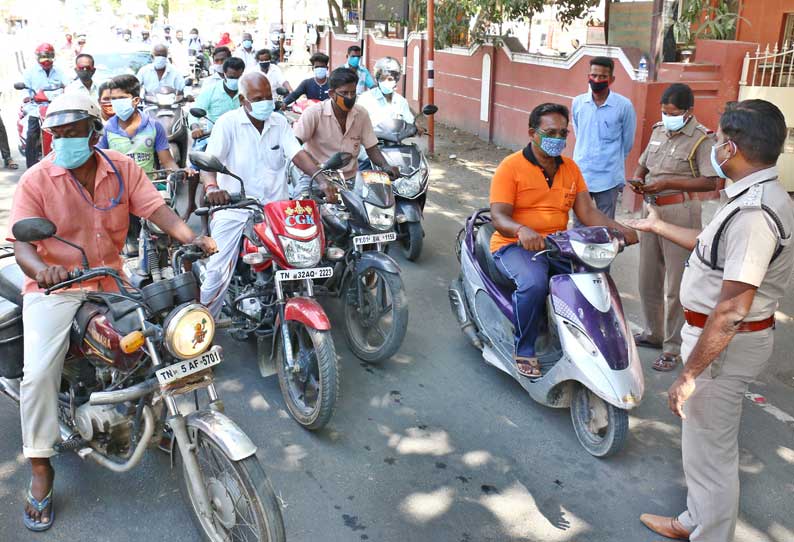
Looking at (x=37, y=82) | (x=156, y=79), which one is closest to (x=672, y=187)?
(x=156, y=79)

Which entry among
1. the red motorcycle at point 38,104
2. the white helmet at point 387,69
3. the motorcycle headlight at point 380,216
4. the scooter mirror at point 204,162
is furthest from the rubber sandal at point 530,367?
the red motorcycle at point 38,104

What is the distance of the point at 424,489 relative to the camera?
12.3 ft

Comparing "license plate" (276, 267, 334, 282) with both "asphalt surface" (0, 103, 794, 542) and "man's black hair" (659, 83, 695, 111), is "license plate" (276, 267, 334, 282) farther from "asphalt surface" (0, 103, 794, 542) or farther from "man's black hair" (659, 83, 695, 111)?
"man's black hair" (659, 83, 695, 111)

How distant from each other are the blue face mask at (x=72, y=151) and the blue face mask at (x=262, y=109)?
1819 mm

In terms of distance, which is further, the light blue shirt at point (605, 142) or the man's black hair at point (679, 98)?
the light blue shirt at point (605, 142)

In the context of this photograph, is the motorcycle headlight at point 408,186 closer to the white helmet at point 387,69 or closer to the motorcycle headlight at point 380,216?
the motorcycle headlight at point 380,216

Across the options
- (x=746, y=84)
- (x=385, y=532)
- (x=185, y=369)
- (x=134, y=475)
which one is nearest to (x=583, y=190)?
(x=385, y=532)

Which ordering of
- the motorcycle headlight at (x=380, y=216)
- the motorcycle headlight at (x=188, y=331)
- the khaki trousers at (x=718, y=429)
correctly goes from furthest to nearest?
the motorcycle headlight at (x=380, y=216) < the khaki trousers at (x=718, y=429) < the motorcycle headlight at (x=188, y=331)

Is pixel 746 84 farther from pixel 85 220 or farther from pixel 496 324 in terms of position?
pixel 85 220

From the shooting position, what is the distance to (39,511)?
340cm

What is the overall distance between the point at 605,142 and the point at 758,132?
3326mm

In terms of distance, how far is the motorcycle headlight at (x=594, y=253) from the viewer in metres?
3.93

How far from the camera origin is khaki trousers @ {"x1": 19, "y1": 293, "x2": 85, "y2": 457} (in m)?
3.26

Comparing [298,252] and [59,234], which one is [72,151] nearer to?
[59,234]
